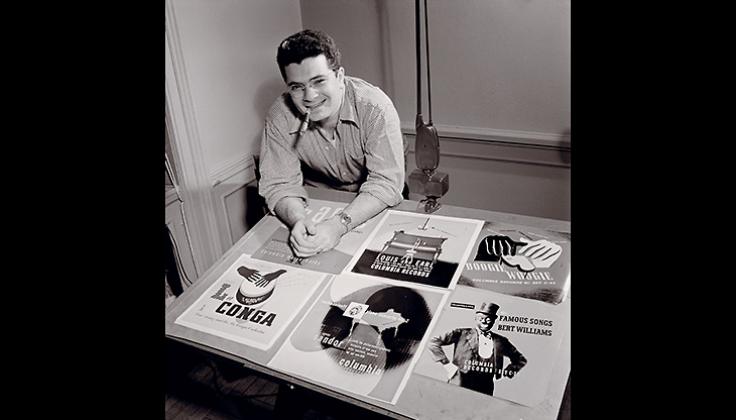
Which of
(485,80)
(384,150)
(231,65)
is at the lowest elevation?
(384,150)

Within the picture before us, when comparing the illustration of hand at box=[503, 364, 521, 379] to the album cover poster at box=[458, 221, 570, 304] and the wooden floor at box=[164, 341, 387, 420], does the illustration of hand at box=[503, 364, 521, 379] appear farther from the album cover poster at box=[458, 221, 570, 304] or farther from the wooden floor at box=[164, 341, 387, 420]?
the wooden floor at box=[164, 341, 387, 420]

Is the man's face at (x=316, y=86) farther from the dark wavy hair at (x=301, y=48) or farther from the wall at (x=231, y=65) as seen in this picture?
the wall at (x=231, y=65)

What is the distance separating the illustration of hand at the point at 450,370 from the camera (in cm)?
89

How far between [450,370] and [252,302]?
0.45m

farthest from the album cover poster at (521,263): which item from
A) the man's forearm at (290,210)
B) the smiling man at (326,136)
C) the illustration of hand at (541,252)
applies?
the man's forearm at (290,210)

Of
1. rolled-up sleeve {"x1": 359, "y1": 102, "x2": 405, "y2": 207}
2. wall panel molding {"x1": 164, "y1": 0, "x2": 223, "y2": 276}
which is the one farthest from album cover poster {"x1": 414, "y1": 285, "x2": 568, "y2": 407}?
wall panel molding {"x1": 164, "y1": 0, "x2": 223, "y2": 276}

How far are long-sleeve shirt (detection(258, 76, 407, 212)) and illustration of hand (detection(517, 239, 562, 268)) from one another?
17.9 inches

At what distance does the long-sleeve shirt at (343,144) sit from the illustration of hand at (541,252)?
454 millimetres

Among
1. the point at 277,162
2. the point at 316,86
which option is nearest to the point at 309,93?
the point at 316,86

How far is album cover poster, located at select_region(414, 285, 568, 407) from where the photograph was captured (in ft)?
2.83

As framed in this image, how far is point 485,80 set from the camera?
2131 mm

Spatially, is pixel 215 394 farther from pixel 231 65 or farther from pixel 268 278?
pixel 231 65
